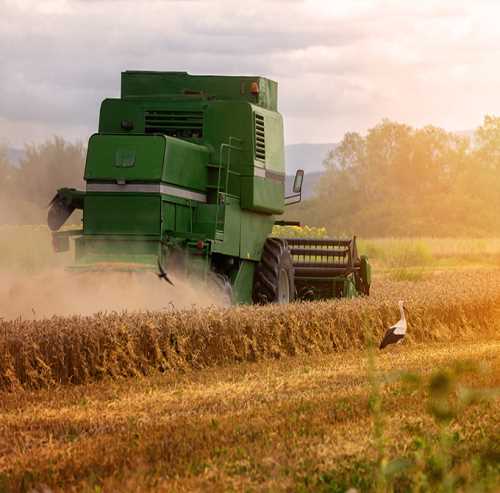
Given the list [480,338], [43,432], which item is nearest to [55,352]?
[43,432]

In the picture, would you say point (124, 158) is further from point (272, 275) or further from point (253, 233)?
point (272, 275)

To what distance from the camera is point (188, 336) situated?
41.7ft

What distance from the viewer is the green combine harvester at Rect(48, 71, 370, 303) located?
581 inches

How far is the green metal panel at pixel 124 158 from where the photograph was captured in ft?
48.7

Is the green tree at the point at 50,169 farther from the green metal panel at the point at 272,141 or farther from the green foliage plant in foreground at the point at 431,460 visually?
the green foliage plant in foreground at the point at 431,460

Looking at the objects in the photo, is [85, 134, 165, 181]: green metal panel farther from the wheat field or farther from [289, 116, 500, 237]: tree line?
[289, 116, 500, 237]: tree line

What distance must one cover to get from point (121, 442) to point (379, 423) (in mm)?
3892

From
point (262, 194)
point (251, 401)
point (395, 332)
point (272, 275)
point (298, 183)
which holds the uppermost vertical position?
point (298, 183)

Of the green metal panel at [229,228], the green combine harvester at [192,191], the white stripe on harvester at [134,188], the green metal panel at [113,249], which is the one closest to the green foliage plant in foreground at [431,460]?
the green metal panel at [113,249]

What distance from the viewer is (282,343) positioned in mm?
14266

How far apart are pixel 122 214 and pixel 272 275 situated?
9.71 ft

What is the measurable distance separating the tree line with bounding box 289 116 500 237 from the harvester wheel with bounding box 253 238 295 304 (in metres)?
64.3

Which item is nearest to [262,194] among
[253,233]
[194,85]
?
[253,233]

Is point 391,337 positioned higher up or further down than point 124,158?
further down
